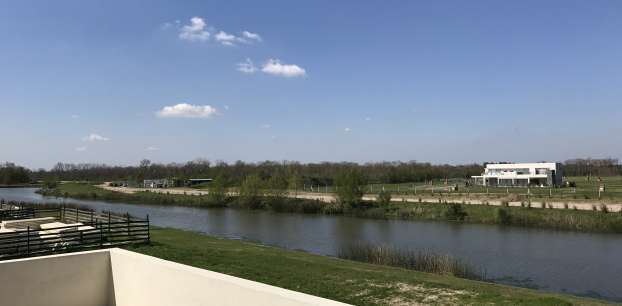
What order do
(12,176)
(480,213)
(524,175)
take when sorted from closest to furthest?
(480,213)
(524,175)
(12,176)

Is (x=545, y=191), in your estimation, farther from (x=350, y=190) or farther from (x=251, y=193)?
(x=251, y=193)

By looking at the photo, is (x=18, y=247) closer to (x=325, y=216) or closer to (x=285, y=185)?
(x=325, y=216)

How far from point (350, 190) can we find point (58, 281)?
39424mm

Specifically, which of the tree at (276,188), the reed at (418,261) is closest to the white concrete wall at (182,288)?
the reed at (418,261)

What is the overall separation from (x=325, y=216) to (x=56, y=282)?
35999 millimetres

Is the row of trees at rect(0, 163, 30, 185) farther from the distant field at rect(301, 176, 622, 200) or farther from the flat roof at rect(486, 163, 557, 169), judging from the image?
the flat roof at rect(486, 163, 557, 169)

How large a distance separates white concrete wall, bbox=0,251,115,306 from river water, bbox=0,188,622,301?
14494 mm

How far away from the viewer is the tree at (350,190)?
159 feet

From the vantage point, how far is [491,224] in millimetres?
36344

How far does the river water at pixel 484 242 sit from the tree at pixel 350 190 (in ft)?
14.8

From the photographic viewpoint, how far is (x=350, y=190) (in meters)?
48.7

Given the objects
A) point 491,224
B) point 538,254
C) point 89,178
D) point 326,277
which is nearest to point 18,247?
point 326,277

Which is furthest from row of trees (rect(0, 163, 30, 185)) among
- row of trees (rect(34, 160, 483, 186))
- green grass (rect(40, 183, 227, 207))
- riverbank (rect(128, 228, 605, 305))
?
riverbank (rect(128, 228, 605, 305))

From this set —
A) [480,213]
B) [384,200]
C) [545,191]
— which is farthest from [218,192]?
[545,191]
